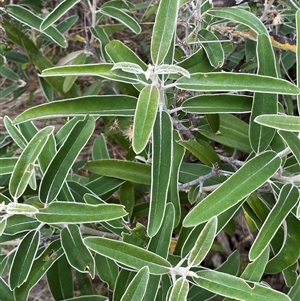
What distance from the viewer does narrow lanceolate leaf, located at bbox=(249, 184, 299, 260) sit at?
0.96m

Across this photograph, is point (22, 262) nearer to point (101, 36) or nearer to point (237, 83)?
point (237, 83)

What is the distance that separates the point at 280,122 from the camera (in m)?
0.86

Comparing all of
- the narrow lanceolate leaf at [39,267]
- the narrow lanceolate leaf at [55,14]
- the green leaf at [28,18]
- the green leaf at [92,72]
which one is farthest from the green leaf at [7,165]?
the green leaf at [28,18]

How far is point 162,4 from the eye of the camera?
35.5 inches

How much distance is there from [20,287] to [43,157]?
347mm

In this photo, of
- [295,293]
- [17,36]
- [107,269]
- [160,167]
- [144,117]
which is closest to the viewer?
[144,117]

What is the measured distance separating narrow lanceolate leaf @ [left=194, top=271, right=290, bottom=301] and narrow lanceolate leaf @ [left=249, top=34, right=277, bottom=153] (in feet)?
1.00

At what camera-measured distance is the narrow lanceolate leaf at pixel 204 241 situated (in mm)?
894

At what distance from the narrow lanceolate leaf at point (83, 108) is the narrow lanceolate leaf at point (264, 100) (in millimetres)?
281

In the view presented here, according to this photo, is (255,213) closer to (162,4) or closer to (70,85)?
(162,4)

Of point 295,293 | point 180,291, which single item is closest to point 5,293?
point 180,291

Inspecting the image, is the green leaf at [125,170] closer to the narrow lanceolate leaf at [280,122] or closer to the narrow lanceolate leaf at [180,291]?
the narrow lanceolate leaf at [180,291]

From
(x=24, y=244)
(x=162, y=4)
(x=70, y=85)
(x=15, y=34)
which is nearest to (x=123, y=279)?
(x=24, y=244)

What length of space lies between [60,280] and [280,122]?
0.84m
